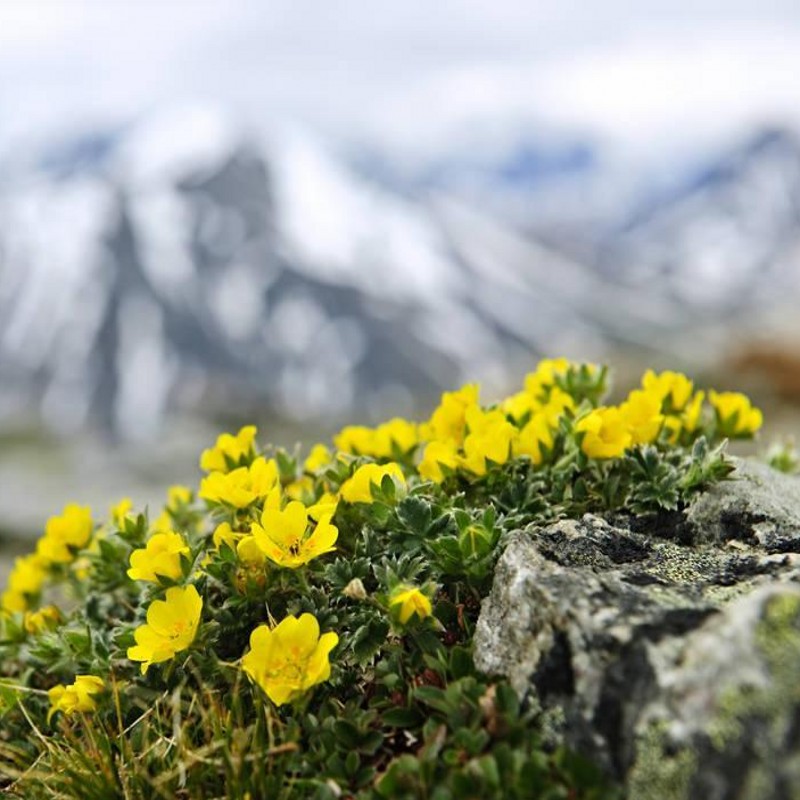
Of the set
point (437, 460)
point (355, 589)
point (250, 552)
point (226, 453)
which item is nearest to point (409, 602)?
point (355, 589)

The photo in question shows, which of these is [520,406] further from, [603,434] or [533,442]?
[603,434]

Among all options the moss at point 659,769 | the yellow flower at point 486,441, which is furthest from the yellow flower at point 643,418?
the moss at point 659,769

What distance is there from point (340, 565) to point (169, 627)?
0.68 metres

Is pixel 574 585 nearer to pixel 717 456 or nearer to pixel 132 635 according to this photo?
pixel 717 456

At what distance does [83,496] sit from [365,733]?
35.9 ft

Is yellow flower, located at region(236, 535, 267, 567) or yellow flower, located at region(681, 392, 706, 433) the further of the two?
yellow flower, located at region(681, 392, 706, 433)

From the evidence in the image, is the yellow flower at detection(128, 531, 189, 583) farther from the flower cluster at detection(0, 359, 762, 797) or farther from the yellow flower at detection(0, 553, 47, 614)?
the yellow flower at detection(0, 553, 47, 614)

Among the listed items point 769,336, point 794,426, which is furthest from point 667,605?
point 769,336

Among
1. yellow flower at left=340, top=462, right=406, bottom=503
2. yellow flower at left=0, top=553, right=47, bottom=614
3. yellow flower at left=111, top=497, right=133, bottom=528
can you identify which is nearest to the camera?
yellow flower at left=340, top=462, right=406, bottom=503

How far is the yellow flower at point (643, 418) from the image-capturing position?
4.23 m

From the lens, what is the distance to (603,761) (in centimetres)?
258

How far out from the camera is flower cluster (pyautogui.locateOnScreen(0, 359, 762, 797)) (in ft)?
10.3

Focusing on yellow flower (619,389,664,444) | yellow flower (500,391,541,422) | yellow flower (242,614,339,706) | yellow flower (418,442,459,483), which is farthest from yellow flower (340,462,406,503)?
yellow flower (619,389,664,444)

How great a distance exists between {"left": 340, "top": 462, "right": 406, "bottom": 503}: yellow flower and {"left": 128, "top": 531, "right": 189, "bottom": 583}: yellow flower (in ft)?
2.28
